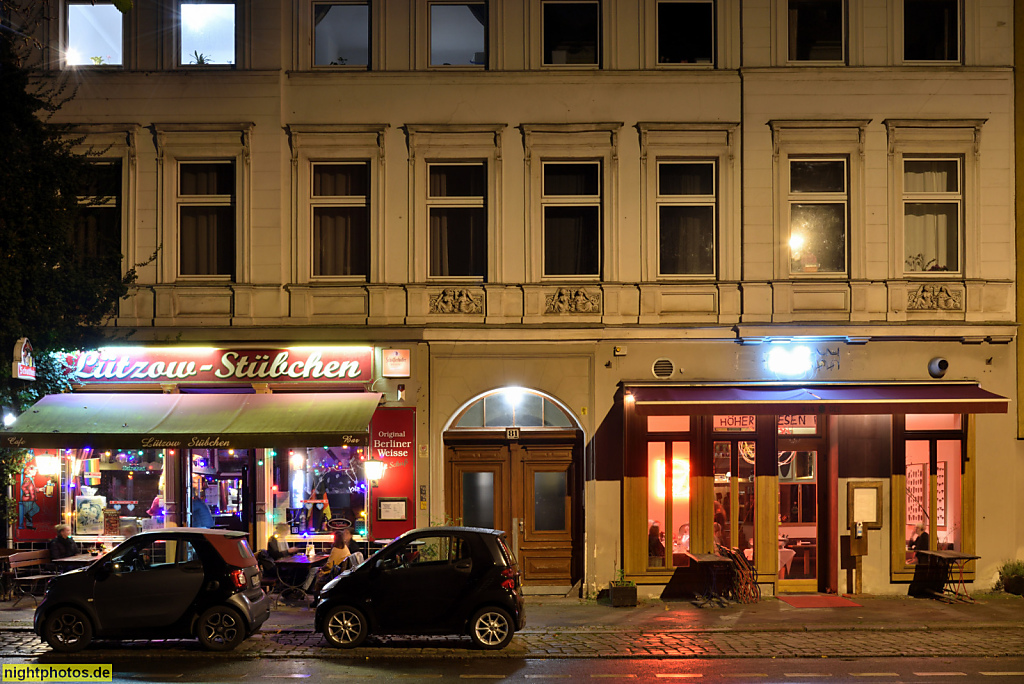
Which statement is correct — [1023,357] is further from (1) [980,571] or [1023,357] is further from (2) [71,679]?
(2) [71,679]

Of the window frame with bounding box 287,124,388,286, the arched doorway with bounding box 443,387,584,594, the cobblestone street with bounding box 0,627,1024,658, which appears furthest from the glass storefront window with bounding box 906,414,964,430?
the window frame with bounding box 287,124,388,286

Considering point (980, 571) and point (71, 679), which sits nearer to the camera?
point (71, 679)

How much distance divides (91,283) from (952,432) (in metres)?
15.5

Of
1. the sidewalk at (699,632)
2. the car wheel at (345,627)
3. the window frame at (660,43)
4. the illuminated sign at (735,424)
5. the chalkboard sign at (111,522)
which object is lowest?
the sidewalk at (699,632)

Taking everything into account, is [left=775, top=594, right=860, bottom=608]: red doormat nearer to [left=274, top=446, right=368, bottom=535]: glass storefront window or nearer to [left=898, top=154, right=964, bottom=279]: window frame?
[left=898, top=154, right=964, bottom=279]: window frame

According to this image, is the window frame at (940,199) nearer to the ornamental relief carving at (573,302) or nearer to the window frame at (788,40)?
the window frame at (788,40)

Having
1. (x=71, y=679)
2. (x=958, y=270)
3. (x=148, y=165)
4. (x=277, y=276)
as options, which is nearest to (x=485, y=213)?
(x=277, y=276)

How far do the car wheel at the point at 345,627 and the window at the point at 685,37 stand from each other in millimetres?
11285

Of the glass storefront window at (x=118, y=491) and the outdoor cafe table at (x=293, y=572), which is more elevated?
the glass storefront window at (x=118, y=491)

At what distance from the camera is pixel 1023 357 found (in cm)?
1666

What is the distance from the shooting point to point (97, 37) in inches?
679

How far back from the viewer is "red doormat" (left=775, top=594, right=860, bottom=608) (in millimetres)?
15562

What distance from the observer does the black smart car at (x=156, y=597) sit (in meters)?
11.9

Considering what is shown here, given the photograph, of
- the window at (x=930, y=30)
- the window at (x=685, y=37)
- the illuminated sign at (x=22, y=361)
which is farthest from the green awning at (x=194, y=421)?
the window at (x=930, y=30)
